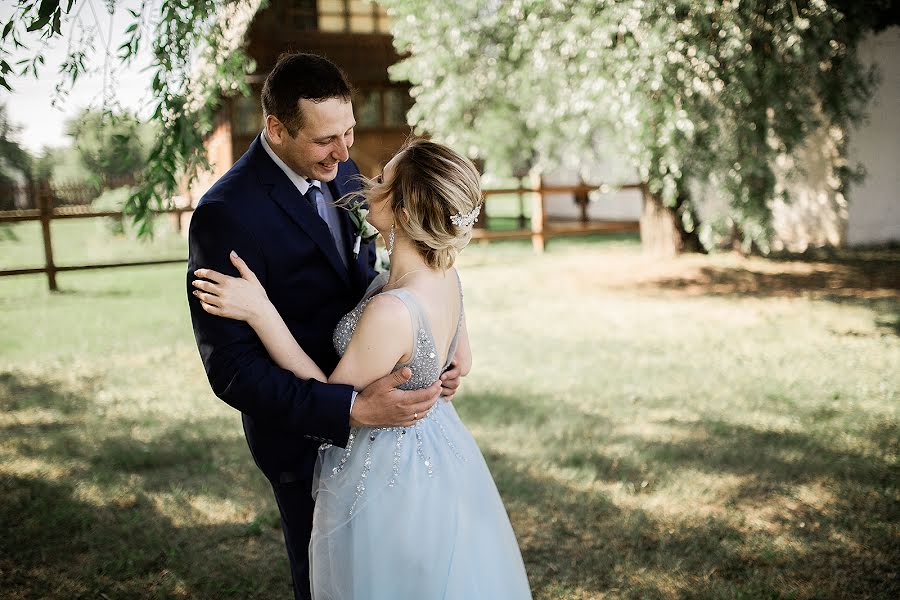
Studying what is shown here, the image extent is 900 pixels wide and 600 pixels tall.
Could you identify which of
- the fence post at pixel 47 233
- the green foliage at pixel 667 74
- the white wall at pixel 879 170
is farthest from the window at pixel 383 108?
the white wall at pixel 879 170

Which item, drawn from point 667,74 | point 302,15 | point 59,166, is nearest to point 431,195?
→ point 667,74

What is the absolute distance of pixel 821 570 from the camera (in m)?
3.79

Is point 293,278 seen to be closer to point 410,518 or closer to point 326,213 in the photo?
point 326,213

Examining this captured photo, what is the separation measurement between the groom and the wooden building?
1596cm

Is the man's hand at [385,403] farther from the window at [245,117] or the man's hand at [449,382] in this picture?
the window at [245,117]

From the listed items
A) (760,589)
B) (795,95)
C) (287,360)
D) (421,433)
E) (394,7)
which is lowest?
(760,589)

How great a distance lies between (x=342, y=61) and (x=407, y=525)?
61.6 ft

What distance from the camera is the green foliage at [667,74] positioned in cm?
867

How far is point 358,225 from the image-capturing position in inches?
113

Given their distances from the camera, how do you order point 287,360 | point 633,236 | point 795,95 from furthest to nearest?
point 633,236 → point 795,95 → point 287,360

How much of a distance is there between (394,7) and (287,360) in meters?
10.3

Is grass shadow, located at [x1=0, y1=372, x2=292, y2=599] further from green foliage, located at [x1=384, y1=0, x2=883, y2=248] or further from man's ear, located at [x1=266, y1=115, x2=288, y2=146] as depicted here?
green foliage, located at [x1=384, y1=0, x2=883, y2=248]

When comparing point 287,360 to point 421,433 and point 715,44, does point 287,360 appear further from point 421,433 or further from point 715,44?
point 715,44

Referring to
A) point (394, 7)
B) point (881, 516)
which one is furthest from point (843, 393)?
point (394, 7)
